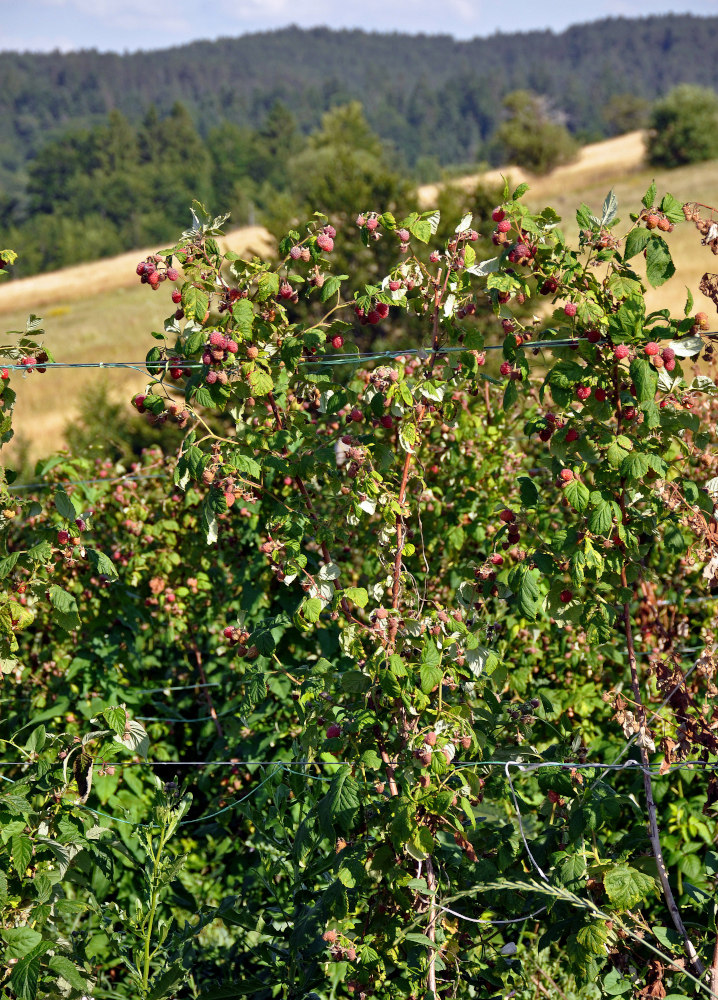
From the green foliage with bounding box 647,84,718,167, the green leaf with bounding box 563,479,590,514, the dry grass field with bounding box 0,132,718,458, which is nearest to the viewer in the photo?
the green leaf with bounding box 563,479,590,514

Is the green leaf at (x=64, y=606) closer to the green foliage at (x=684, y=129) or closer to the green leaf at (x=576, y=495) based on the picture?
the green leaf at (x=576, y=495)

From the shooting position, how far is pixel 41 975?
206 centimetres

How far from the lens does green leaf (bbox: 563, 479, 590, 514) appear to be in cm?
186

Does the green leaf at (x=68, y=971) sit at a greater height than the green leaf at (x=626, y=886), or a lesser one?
lesser

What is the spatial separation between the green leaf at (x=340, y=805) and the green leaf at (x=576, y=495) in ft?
2.50

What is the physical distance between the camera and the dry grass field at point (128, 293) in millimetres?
19203

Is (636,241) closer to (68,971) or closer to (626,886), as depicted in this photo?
(626,886)

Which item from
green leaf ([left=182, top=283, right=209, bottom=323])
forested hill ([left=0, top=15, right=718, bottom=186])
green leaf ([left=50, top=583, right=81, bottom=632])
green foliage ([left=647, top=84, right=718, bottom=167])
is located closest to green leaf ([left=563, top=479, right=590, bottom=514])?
green leaf ([left=182, top=283, right=209, bottom=323])

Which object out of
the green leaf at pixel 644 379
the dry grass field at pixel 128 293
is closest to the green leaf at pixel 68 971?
the green leaf at pixel 644 379

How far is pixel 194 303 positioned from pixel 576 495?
97 centimetres

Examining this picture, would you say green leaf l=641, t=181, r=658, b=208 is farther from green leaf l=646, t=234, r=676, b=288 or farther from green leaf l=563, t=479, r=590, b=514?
green leaf l=563, t=479, r=590, b=514

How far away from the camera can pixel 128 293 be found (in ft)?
135

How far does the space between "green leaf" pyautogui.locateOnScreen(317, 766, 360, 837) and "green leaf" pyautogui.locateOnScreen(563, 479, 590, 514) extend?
2.50 feet

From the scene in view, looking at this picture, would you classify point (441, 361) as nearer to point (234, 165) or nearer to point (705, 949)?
point (705, 949)
